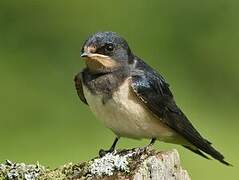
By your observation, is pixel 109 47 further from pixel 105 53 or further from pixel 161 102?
pixel 161 102

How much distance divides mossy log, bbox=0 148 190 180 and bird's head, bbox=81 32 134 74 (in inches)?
35.9

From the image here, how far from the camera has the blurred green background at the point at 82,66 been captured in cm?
787

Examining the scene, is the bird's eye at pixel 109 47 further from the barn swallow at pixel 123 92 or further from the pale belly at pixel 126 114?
the pale belly at pixel 126 114

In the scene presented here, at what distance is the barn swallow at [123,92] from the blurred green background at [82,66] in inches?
74.4

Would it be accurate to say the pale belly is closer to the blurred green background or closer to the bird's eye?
the bird's eye

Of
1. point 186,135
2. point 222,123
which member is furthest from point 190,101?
point 186,135

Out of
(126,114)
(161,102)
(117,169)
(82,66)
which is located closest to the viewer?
(117,169)

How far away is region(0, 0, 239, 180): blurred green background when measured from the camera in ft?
25.8

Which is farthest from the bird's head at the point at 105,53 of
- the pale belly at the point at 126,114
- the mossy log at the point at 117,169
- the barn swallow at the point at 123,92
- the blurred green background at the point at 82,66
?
the blurred green background at the point at 82,66

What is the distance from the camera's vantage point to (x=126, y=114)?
5203mm

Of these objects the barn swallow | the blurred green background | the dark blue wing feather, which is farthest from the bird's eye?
the blurred green background

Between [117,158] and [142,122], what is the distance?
1.02 metres

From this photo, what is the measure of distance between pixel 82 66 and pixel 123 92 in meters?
3.85

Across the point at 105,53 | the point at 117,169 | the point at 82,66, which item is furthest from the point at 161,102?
the point at 82,66
